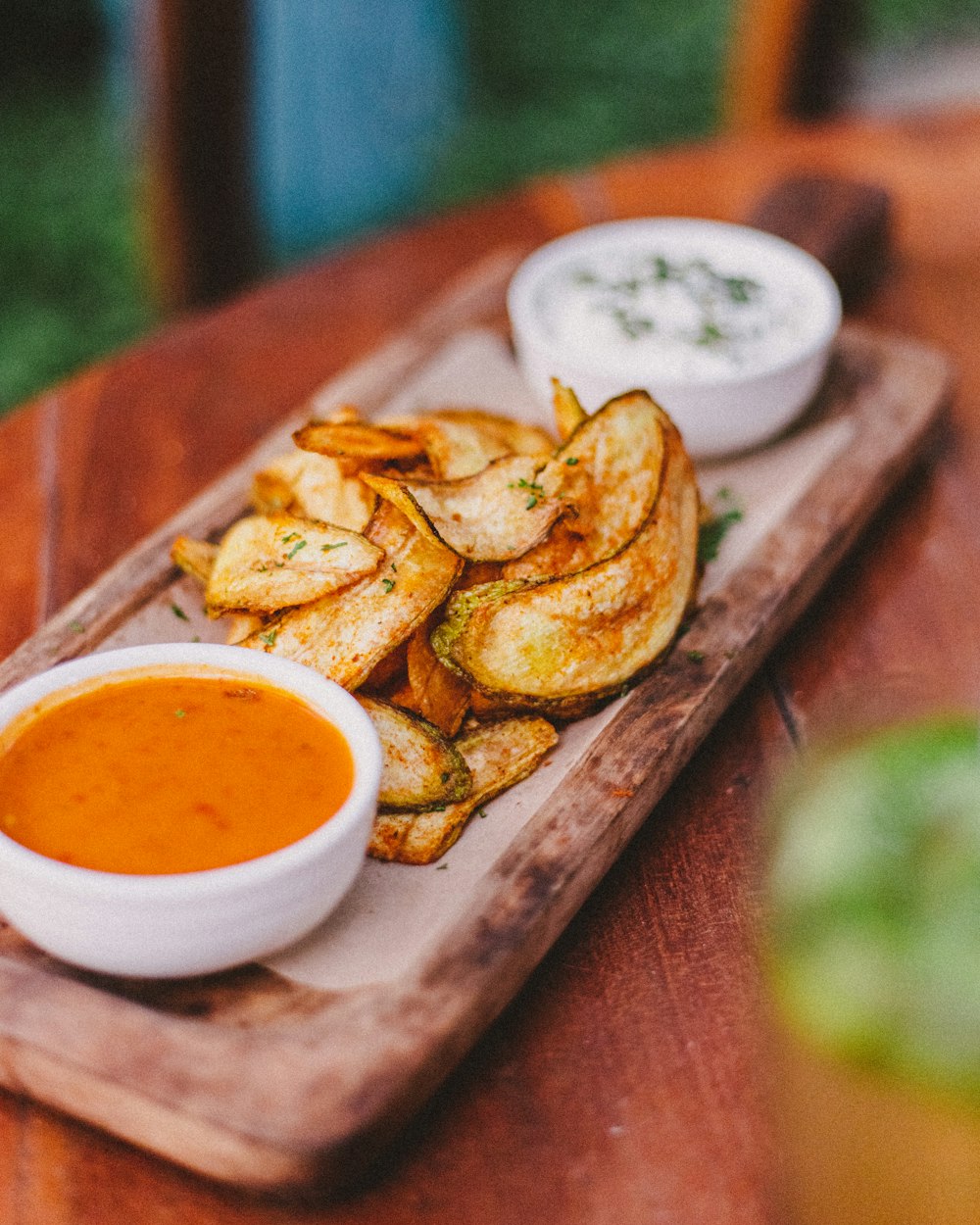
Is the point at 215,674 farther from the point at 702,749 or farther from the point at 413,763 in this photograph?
the point at 702,749

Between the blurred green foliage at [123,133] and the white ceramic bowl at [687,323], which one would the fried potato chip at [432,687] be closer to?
the white ceramic bowl at [687,323]

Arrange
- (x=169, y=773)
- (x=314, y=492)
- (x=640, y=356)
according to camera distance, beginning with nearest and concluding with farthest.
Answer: (x=169, y=773) → (x=314, y=492) → (x=640, y=356)

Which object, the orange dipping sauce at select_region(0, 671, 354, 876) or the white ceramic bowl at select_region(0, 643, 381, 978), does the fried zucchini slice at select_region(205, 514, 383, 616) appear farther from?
the white ceramic bowl at select_region(0, 643, 381, 978)

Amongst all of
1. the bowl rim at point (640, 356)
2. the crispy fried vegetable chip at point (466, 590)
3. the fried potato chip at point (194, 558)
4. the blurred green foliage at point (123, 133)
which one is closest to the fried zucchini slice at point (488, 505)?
the crispy fried vegetable chip at point (466, 590)

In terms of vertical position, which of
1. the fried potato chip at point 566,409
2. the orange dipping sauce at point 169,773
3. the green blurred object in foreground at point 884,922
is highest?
the fried potato chip at point 566,409

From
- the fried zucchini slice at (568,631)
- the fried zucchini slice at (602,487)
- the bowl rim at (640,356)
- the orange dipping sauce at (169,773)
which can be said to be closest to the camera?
the orange dipping sauce at (169,773)

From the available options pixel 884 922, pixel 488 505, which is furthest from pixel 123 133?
pixel 884 922
